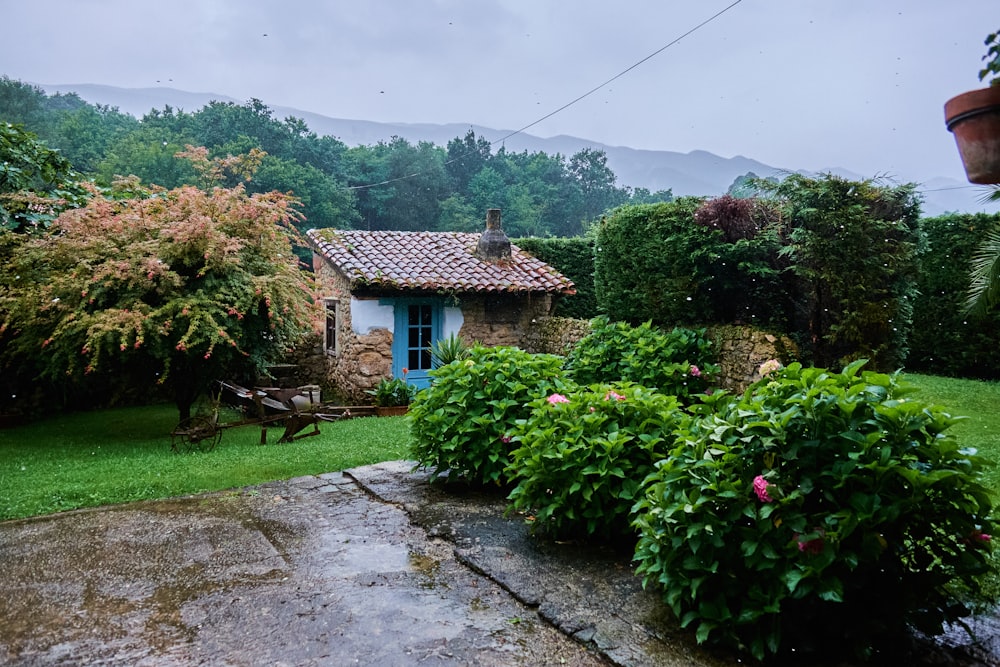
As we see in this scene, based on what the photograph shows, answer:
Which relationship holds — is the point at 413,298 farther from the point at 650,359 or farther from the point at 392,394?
the point at 650,359

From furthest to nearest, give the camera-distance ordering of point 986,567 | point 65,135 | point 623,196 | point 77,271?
point 623,196 → point 65,135 → point 77,271 → point 986,567

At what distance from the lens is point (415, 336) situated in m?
12.4

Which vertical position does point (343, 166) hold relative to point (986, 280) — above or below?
above

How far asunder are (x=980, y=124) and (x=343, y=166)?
36421mm

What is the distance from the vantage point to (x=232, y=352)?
841cm

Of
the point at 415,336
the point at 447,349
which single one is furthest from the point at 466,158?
the point at 447,349

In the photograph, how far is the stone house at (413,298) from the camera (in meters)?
12.0

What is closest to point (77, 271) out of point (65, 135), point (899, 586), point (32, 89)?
point (899, 586)

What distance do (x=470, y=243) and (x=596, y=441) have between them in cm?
1120

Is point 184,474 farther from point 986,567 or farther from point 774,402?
point 986,567

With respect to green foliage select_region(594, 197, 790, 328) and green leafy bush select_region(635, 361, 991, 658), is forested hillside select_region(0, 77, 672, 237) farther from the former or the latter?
green leafy bush select_region(635, 361, 991, 658)

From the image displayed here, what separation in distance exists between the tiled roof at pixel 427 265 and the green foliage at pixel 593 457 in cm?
828

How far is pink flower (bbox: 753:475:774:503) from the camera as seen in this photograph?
246 cm

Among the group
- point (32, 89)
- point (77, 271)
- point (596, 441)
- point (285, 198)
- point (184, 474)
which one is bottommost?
point (184, 474)
